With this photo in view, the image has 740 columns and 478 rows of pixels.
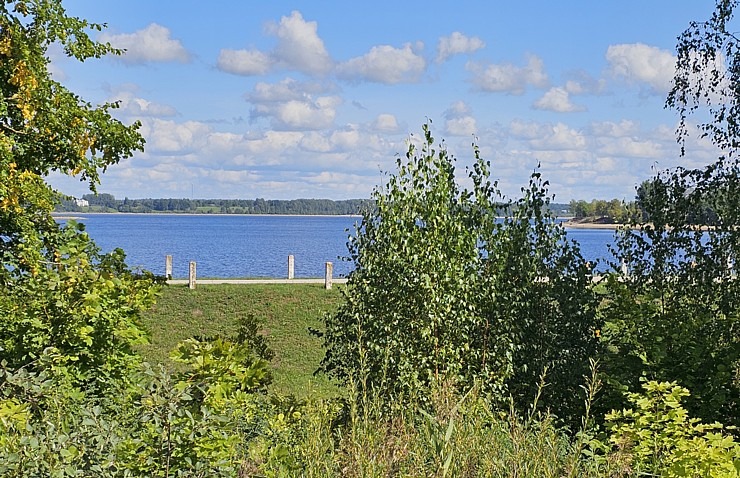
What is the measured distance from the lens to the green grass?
18750 mm

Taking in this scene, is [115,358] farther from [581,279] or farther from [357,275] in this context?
[581,279]

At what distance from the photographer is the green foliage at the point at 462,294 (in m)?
7.75

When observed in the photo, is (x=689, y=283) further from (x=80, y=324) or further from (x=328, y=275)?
(x=328, y=275)

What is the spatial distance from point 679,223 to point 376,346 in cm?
364

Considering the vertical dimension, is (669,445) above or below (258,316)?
above

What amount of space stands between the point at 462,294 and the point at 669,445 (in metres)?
3.35

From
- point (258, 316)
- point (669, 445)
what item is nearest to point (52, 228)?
point (669, 445)

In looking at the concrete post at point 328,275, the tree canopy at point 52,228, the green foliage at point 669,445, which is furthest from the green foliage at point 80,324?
the concrete post at point 328,275

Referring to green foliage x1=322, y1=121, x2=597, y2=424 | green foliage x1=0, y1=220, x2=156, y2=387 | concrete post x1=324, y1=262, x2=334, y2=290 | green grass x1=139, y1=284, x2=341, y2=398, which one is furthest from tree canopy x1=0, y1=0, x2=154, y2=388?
concrete post x1=324, y1=262, x2=334, y2=290

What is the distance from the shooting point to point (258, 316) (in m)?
21.5

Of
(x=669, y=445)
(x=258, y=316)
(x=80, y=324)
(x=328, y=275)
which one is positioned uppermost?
(x=80, y=324)

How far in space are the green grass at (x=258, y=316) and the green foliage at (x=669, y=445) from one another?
40.2ft

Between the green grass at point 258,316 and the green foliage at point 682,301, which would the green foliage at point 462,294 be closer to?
the green foliage at point 682,301

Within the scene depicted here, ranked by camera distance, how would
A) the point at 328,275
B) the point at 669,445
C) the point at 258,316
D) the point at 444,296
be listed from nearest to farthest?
1. the point at 669,445
2. the point at 444,296
3. the point at 258,316
4. the point at 328,275
